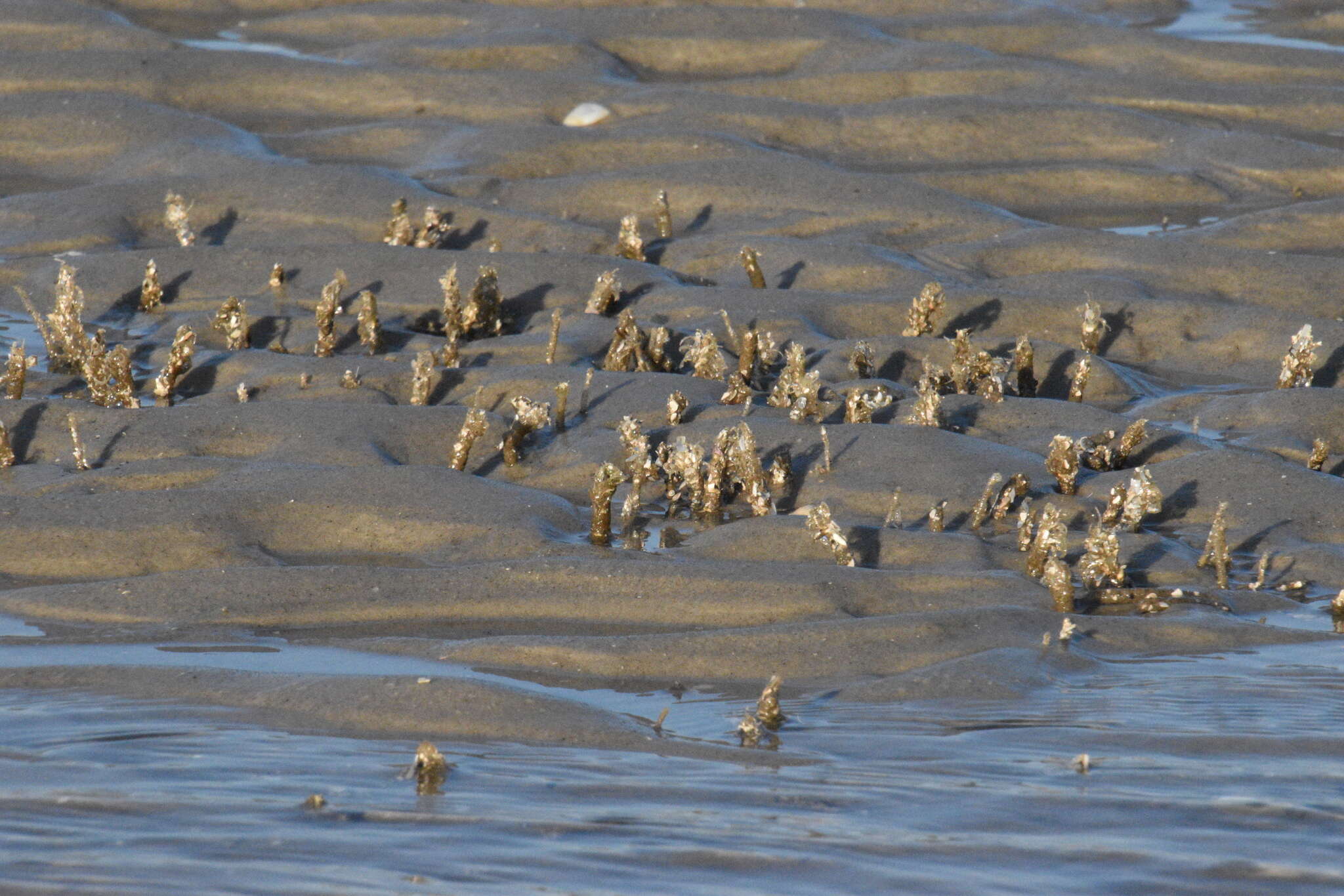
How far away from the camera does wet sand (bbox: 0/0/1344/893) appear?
10.7 ft

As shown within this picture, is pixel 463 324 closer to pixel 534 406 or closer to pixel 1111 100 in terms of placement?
pixel 534 406

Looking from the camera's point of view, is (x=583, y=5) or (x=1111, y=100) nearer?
(x=1111, y=100)

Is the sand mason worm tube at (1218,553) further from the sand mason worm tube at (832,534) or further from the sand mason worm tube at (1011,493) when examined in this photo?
the sand mason worm tube at (832,534)

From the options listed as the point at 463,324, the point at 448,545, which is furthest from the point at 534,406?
the point at 463,324

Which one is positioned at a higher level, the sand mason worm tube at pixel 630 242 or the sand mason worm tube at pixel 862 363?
the sand mason worm tube at pixel 630 242

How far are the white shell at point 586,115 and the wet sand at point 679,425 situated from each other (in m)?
0.11

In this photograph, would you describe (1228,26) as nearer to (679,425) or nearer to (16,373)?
(679,425)

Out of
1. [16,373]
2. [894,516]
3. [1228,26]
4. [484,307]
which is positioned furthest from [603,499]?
[1228,26]

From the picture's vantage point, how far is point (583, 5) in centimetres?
1068

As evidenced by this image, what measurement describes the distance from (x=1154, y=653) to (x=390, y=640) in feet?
6.03

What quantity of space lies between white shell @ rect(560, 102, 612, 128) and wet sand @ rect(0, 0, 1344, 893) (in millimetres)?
114

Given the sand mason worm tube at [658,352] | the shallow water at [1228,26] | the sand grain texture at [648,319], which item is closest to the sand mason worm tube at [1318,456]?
the sand grain texture at [648,319]

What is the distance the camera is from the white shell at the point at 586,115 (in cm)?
835

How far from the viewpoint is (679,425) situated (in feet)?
16.7
